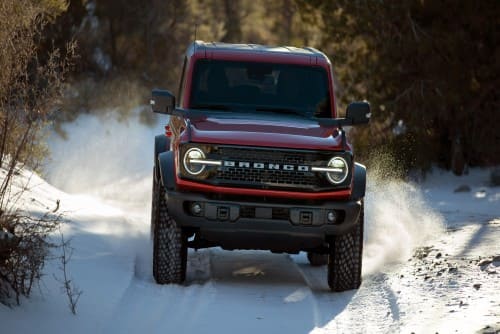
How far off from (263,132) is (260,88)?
1180mm

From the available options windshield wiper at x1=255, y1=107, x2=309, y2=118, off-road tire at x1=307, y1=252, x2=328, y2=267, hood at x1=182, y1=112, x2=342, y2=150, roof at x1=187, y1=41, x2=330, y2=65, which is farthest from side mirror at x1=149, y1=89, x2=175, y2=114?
off-road tire at x1=307, y1=252, x2=328, y2=267

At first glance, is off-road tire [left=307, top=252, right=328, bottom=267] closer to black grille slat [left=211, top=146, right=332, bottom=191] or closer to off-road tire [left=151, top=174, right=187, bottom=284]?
off-road tire [left=151, top=174, right=187, bottom=284]

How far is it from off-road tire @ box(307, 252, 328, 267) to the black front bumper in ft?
6.71

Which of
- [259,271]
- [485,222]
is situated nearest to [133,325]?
[259,271]

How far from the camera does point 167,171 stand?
9.02m

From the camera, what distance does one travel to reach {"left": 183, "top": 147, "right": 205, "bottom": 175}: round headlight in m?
8.74

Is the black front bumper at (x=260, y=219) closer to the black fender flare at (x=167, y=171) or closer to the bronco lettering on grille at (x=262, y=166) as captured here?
the black fender flare at (x=167, y=171)

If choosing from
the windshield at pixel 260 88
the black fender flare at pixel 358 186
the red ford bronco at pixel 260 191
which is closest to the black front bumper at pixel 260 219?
the red ford bronco at pixel 260 191

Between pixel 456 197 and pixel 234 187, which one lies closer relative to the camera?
pixel 234 187

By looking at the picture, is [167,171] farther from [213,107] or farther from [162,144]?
[162,144]

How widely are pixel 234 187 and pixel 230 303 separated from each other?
2.91 feet

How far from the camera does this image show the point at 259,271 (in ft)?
34.6

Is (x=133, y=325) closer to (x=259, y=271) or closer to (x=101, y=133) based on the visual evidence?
(x=259, y=271)

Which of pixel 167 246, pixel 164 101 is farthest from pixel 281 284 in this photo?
pixel 164 101
